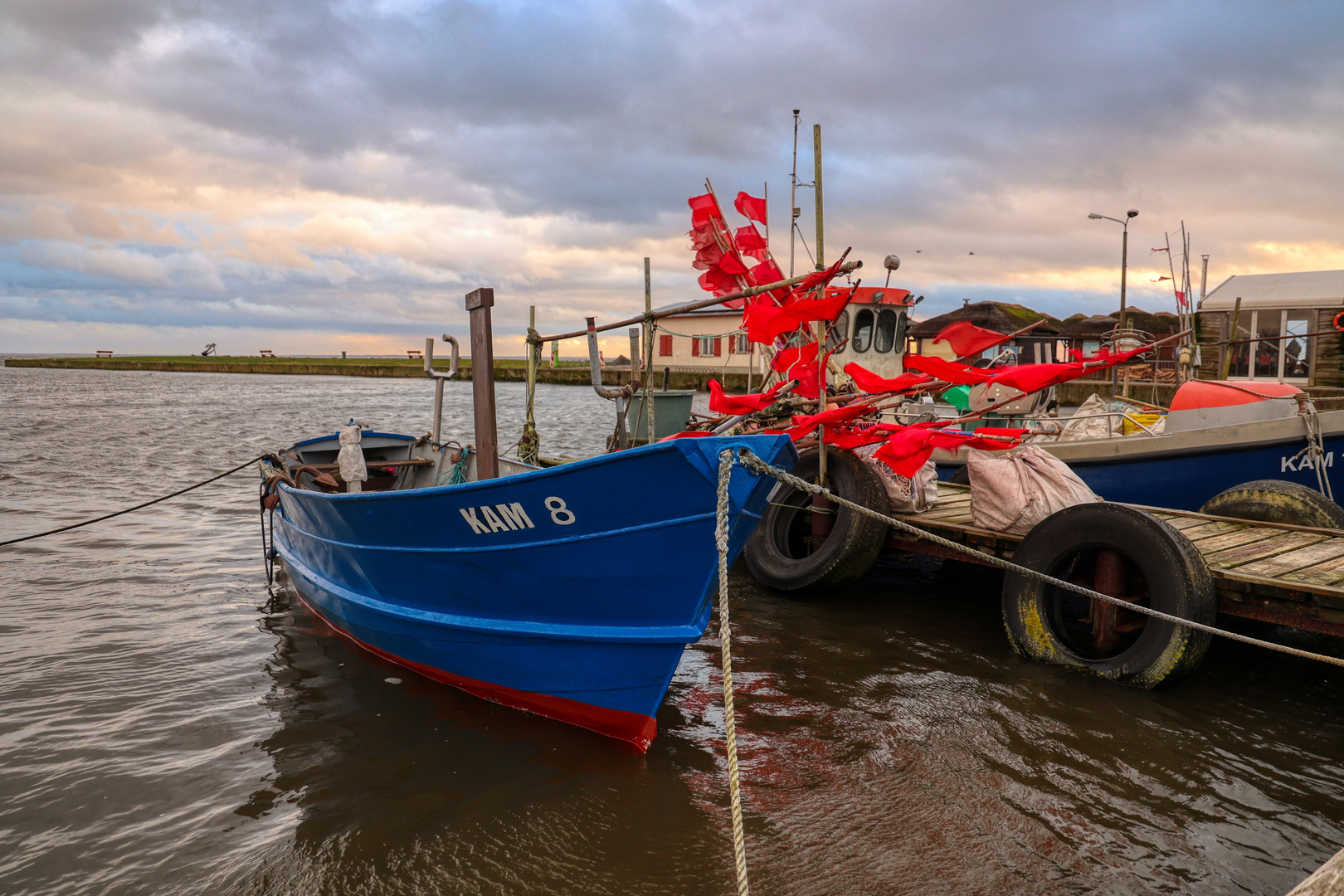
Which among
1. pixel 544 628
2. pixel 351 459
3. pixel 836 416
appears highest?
pixel 836 416

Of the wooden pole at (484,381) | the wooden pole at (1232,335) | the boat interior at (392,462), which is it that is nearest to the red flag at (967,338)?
the wooden pole at (484,381)

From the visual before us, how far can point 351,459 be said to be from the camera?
784 cm

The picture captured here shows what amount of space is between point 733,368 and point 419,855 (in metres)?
42.2

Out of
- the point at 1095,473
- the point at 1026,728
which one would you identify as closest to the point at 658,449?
the point at 1026,728

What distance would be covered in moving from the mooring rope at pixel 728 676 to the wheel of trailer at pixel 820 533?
361 centimetres

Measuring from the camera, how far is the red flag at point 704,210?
802 cm

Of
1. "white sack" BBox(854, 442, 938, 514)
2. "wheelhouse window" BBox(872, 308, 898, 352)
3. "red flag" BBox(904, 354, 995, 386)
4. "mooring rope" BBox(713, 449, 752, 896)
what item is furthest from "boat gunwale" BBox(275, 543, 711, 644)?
"wheelhouse window" BBox(872, 308, 898, 352)

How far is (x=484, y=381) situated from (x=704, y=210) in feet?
10.8

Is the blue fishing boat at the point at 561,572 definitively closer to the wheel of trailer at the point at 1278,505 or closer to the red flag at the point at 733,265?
the red flag at the point at 733,265

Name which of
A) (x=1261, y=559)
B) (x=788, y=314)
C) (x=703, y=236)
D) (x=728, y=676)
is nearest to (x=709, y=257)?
(x=703, y=236)

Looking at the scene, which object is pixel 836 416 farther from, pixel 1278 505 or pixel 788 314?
pixel 1278 505

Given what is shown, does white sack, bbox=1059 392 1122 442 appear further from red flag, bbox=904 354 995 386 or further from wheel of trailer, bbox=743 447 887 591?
red flag, bbox=904 354 995 386

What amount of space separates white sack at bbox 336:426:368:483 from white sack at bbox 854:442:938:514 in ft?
16.7

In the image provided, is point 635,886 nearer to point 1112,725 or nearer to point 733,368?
point 1112,725
